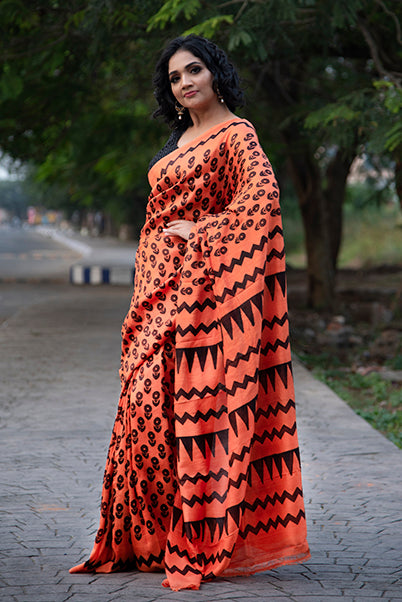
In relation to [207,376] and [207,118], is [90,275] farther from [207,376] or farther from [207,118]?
[207,376]

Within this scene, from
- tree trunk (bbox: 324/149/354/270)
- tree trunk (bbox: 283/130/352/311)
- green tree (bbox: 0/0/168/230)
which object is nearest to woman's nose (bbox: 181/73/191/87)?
green tree (bbox: 0/0/168/230)

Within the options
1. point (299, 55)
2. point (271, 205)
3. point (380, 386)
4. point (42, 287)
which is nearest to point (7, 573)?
point (271, 205)

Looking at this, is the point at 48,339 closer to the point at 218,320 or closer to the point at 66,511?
the point at 66,511

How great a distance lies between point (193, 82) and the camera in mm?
3447

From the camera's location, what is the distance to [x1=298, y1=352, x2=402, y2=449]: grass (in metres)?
7.13

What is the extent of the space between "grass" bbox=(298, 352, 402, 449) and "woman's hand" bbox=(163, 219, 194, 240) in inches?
132

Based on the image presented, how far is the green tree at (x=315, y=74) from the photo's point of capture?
7.89 meters

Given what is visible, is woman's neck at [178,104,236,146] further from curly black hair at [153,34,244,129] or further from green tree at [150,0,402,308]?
green tree at [150,0,402,308]

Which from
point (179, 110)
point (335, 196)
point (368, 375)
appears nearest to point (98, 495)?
point (179, 110)

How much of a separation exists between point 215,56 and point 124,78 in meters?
10.3

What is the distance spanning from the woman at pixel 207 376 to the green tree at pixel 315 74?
415 cm

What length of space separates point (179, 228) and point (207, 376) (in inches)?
22.5

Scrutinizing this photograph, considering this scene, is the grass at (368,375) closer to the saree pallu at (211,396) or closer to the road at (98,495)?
the road at (98,495)

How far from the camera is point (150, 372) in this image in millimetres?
3355
